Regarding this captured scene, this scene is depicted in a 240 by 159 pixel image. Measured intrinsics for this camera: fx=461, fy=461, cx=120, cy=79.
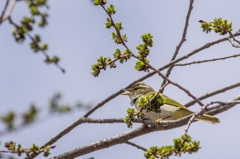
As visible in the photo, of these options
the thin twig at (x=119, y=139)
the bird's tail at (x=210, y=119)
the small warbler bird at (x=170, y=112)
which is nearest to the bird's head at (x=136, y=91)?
the small warbler bird at (x=170, y=112)

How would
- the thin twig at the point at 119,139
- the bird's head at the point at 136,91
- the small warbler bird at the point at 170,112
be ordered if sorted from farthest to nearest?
1. the bird's head at the point at 136,91
2. the small warbler bird at the point at 170,112
3. the thin twig at the point at 119,139

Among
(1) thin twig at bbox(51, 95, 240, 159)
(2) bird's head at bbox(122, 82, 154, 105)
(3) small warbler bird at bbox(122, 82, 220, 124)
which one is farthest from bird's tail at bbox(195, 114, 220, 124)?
(1) thin twig at bbox(51, 95, 240, 159)

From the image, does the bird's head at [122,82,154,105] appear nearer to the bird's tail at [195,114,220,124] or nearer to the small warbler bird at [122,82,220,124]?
the small warbler bird at [122,82,220,124]

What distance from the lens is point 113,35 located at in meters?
4.24

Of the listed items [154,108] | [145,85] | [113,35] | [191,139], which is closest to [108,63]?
[113,35]

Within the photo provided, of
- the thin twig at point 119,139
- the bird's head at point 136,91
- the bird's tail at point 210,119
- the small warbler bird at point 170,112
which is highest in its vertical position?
the bird's head at point 136,91

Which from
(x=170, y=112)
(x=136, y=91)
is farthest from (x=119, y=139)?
(x=136, y=91)

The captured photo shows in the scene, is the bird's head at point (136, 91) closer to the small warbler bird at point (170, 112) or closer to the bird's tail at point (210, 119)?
the small warbler bird at point (170, 112)

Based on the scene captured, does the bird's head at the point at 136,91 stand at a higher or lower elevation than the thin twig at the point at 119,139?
higher

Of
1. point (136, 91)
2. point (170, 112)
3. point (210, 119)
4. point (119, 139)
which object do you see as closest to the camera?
point (119, 139)

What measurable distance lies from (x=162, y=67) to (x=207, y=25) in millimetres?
834

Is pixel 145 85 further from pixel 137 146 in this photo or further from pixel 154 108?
pixel 154 108

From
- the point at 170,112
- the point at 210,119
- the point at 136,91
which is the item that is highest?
the point at 136,91

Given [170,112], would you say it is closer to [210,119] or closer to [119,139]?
[210,119]
